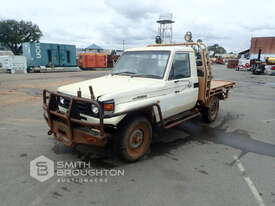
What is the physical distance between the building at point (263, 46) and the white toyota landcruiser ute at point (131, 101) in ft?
153

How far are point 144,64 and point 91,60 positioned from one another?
2663cm

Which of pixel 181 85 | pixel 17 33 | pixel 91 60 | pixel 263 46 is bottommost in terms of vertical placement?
pixel 181 85

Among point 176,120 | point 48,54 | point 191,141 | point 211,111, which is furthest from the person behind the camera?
point 48,54

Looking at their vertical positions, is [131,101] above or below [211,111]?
above

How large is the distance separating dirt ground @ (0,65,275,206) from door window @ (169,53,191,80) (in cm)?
155

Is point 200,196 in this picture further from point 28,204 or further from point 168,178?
point 28,204

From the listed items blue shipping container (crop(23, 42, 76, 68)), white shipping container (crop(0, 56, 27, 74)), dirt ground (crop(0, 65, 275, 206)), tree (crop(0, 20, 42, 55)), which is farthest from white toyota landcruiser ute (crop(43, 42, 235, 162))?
tree (crop(0, 20, 42, 55))

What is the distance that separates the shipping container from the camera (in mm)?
29380

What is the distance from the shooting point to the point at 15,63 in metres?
21.2

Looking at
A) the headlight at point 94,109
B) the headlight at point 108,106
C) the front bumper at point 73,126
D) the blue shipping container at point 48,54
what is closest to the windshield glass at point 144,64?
the headlight at point 108,106

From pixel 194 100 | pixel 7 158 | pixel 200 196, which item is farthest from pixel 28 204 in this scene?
pixel 194 100

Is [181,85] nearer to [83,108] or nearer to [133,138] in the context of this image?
[133,138]

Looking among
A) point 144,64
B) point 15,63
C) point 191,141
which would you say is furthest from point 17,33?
point 191,141

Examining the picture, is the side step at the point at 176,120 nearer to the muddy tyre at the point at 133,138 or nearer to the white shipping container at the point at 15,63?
the muddy tyre at the point at 133,138
